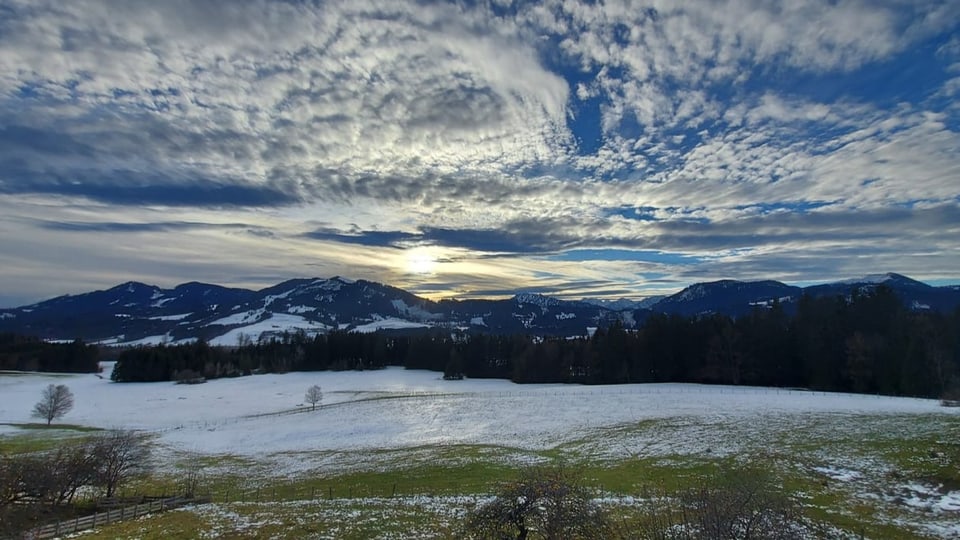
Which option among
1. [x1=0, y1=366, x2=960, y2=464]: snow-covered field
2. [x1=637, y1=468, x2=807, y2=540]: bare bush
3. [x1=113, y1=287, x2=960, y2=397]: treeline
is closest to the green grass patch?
[x1=0, y1=366, x2=960, y2=464]: snow-covered field

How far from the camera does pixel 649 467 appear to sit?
33812 mm

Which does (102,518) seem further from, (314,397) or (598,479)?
(314,397)

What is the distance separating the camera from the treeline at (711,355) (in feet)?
214

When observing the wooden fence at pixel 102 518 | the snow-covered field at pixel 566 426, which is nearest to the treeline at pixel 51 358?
the snow-covered field at pixel 566 426

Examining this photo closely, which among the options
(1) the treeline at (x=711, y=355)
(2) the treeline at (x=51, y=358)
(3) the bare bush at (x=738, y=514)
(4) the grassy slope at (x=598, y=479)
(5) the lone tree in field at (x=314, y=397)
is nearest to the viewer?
(3) the bare bush at (x=738, y=514)

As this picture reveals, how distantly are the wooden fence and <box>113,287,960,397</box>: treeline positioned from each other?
79.2 m

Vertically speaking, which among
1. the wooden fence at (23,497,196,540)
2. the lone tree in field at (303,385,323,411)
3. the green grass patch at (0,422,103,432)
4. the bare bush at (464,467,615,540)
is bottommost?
the green grass patch at (0,422,103,432)

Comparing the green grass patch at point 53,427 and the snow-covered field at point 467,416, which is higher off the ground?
the snow-covered field at point 467,416

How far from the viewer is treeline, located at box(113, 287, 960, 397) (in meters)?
65.1

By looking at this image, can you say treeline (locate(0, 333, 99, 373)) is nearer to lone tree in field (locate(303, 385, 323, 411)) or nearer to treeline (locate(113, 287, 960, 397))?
treeline (locate(113, 287, 960, 397))

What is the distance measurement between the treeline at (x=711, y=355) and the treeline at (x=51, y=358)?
124 feet

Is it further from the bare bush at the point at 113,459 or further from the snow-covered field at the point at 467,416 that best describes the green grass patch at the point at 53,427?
the bare bush at the point at 113,459

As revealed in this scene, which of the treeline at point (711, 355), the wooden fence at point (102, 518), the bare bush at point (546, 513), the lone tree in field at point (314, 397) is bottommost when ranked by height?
the wooden fence at point (102, 518)

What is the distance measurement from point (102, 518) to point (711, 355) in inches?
3382
